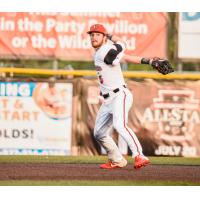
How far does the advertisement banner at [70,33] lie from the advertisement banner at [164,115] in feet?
1.13

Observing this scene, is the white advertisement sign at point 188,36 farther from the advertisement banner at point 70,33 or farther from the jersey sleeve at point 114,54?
the jersey sleeve at point 114,54

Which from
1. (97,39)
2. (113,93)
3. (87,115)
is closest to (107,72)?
(113,93)

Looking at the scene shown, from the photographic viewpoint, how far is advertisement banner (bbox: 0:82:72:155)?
7.41m

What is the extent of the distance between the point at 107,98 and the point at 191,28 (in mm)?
1208

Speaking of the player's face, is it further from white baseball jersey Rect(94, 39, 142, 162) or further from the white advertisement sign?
the white advertisement sign

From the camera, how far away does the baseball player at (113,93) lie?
654 centimetres

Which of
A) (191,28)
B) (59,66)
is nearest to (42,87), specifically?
(59,66)

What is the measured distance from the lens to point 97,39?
6.63m

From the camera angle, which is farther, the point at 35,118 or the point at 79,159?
the point at 35,118

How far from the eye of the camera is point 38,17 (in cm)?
716

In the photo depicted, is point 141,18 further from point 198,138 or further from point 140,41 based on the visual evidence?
point 198,138

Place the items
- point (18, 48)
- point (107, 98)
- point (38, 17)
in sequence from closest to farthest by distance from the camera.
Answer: point (107, 98)
point (38, 17)
point (18, 48)

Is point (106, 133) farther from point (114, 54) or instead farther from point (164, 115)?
point (164, 115)

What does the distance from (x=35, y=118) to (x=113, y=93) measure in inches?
54.6
